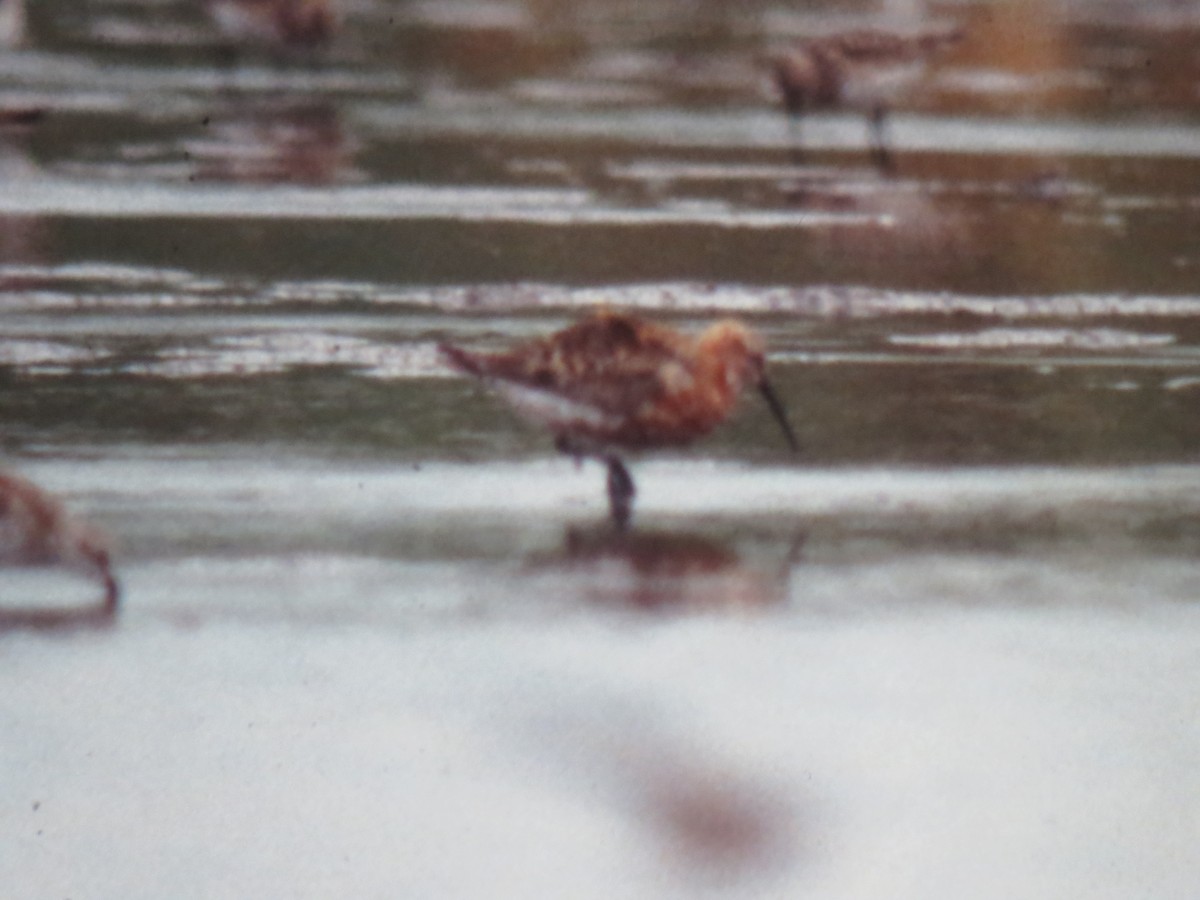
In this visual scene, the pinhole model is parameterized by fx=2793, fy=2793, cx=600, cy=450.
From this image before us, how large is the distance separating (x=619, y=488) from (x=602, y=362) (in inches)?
18.7

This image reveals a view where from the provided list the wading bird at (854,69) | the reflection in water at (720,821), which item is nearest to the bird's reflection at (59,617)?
the reflection in water at (720,821)

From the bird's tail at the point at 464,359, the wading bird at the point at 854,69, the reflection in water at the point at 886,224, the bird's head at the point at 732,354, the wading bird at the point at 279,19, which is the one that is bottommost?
the wading bird at the point at 279,19

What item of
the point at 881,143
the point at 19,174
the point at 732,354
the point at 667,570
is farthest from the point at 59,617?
the point at 881,143

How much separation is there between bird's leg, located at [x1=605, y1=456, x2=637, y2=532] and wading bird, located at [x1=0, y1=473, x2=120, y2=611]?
6.48ft

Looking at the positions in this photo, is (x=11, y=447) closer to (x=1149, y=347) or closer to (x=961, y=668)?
(x=961, y=668)

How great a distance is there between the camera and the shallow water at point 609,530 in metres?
6.86

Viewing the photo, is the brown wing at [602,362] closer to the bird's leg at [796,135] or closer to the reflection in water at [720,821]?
the reflection in water at [720,821]

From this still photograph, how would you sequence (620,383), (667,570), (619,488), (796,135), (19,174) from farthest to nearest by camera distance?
(796,135) → (19,174) → (619,488) → (620,383) → (667,570)

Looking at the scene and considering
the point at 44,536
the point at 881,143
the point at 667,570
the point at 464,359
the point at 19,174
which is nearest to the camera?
the point at 44,536

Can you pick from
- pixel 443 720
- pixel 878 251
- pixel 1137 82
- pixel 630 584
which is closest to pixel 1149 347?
pixel 878 251

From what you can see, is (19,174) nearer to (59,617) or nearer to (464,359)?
(464,359)

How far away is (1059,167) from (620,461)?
10.6 meters

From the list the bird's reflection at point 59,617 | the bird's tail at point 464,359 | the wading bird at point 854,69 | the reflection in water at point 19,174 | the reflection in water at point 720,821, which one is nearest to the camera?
the reflection in water at point 720,821

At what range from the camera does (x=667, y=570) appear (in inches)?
355
